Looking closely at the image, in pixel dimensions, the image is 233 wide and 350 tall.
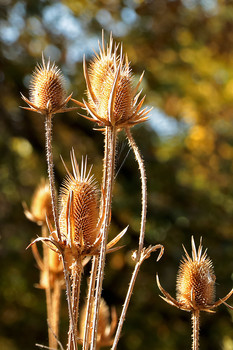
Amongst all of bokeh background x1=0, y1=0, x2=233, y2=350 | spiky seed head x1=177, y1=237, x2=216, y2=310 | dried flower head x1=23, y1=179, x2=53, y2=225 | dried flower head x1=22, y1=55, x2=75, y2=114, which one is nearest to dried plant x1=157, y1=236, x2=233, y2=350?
spiky seed head x1=177, y1=237, x2=216, y2=310

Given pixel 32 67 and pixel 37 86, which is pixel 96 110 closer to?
pixel 37 86

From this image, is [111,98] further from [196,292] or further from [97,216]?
[196,292]

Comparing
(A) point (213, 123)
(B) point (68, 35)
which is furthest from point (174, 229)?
(A) point (213, 123)

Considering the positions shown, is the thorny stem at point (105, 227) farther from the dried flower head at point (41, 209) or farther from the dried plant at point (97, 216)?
the dried flower head at point (41, 209)

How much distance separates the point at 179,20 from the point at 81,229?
11.7 feet

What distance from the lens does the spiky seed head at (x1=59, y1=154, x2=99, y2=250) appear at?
1.97ft

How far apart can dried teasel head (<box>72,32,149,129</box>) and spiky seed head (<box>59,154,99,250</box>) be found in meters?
0.07

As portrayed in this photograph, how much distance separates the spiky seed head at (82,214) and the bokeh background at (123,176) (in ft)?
5.12

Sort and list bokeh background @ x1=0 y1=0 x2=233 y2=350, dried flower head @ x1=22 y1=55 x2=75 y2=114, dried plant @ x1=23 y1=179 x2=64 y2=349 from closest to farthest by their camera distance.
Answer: dried flower head @ x1=22 y1=55 x2=75 y2=114, dried plant @ x1=23 y1=179 x2=64 y2=349, bokeh background @ x1=0 y1=0 x2=233 y2=350

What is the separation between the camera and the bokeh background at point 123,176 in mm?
2562

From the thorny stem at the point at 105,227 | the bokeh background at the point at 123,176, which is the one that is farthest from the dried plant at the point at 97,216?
the bokeh background at the point at 123,176

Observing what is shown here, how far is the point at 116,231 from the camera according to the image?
2.88 metres

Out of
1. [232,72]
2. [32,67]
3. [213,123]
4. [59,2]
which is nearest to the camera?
[32,67]

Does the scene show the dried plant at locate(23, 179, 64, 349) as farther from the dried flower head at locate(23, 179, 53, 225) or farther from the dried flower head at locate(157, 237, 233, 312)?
the dried flower head at locate(157, 237, 233, 312)
